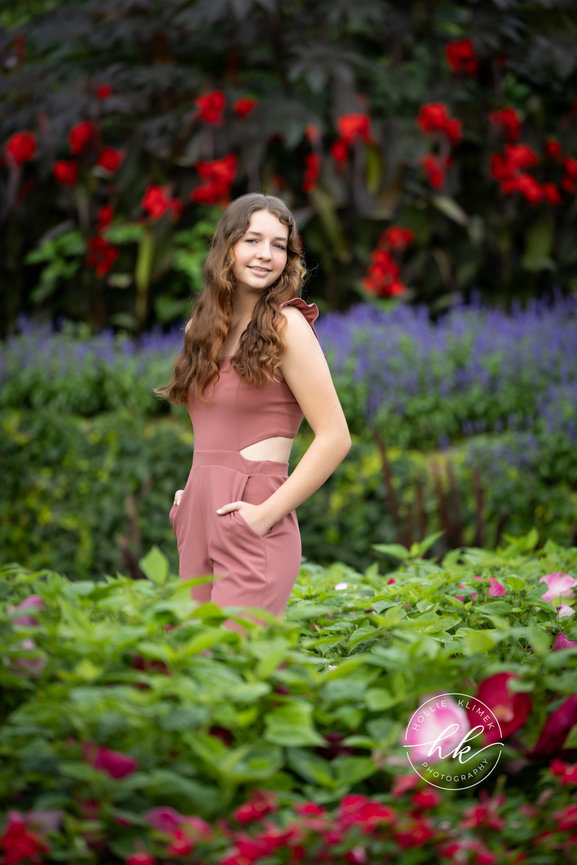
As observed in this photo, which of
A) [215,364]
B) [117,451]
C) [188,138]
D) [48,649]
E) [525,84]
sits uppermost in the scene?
[525,84]

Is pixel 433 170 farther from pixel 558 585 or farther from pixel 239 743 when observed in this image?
pixel 239 743

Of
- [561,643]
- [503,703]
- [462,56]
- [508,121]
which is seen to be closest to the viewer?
[503,703]

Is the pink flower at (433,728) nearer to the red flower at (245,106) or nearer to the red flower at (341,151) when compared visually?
the red flower at (341,151)

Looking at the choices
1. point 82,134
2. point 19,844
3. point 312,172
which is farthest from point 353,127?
point 19,844

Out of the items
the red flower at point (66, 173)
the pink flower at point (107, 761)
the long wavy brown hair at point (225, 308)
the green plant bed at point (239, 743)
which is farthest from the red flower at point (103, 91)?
the pink flower at point (107, 761)

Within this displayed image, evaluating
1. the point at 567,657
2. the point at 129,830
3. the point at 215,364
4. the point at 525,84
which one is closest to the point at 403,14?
the point at 525,84

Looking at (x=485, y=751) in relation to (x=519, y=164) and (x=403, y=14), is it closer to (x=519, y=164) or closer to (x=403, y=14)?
(x=519, y=164)

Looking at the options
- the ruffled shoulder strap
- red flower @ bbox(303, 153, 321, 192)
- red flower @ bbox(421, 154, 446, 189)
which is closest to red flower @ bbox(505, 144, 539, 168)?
red flower @ bbox(421, 154, 446, 189)

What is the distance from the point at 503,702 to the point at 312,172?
5.36m

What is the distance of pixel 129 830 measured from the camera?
1276 mm

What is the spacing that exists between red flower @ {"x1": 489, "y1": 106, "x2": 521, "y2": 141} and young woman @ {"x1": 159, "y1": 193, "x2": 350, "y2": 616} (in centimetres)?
473

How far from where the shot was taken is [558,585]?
2.38m

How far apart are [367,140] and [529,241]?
1.34 metres

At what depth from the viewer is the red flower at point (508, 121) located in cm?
651
